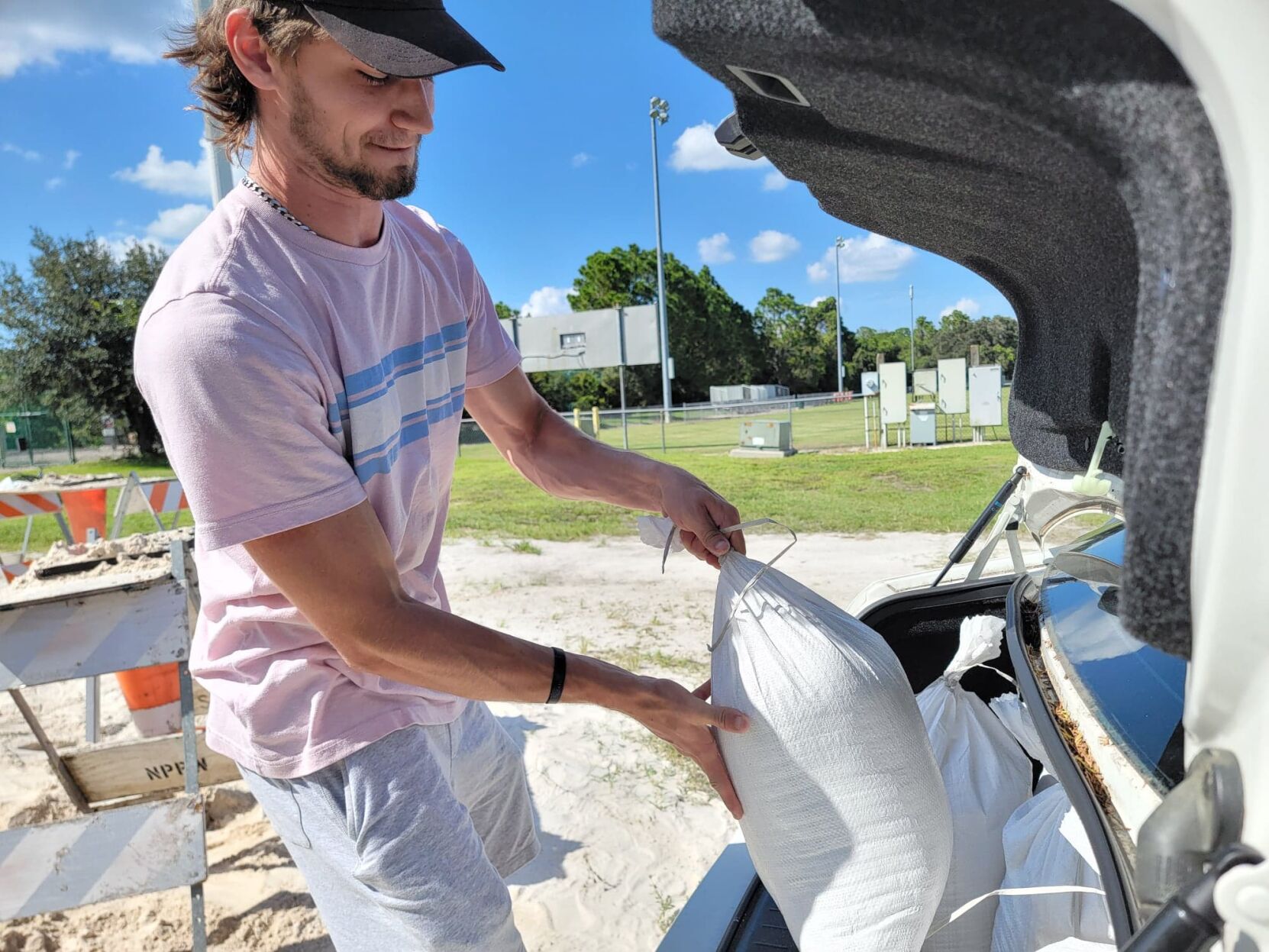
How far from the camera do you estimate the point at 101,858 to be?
2344 mm

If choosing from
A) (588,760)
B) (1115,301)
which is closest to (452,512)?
(588,760)

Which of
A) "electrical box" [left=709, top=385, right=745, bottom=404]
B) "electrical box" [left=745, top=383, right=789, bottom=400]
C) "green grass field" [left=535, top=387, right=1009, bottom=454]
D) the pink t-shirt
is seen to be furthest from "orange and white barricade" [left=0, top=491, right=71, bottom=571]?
"electrical box" [left=709, top=385, right=745, bottom=404]

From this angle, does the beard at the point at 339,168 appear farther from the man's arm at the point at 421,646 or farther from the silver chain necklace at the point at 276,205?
the man's arm at the point at 421,646

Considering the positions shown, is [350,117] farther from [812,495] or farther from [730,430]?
[730,430]

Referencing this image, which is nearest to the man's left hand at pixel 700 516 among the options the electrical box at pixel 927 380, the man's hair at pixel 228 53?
the man's hair at pixel 228 53

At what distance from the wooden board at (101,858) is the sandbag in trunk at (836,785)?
5.56ft

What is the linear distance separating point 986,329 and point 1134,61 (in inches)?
1915

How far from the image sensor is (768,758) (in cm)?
138

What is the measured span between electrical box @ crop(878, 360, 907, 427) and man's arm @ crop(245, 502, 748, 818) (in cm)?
1598

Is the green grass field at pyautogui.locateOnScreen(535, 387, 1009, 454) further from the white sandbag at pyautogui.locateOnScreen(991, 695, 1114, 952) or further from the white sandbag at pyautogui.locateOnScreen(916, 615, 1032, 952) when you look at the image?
the white sandbag at pyautogui.locateOnScreen(991, 695, 1114, 952)

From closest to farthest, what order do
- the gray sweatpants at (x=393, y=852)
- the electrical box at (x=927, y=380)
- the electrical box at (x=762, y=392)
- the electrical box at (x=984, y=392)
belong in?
Answer: the gray sweatpants at (x=393, y=852), the electrical box at (x=984, y=392), the electrical box at (x=927, y=380), the electrical box at (x=762, y=392)

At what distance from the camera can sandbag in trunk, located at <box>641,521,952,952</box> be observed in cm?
132

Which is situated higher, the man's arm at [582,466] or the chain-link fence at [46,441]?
the man's arm at [582,466]

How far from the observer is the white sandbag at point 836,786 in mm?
1319
